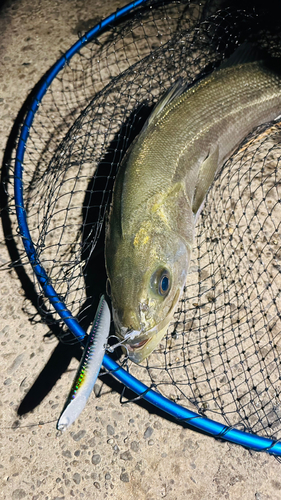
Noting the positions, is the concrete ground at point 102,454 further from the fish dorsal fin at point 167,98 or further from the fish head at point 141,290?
the fish dorsal fin at point 167,98

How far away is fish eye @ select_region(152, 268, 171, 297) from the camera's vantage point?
2.13 meters

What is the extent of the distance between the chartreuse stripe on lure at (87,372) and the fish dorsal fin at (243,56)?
2.05m

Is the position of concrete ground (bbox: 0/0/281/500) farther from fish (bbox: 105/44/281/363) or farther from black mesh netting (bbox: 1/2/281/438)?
fish (bbox: 105/44/281/363)

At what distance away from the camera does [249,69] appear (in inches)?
114

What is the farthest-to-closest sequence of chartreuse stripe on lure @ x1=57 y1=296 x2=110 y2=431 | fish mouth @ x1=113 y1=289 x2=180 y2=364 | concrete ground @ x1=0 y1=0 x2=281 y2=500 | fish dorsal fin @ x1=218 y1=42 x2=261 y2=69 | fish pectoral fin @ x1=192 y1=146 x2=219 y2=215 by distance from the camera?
fish dorsal fin @ x1=218 y1=42 x2=261 y2=69
fish pectoral fin @ x1=192 y1=146 x2=219 y2=215
concrete ground @ x1=0 y1=0 x2=281 y2=500
fish mouth @ x1=113 y1=289 x2=180 y2=364
chartreuse stripe on lure @ x1=57 y1=296 x2=110 y2=431

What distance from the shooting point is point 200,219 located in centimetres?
303

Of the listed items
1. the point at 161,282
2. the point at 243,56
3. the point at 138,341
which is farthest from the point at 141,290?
the point at 243,56

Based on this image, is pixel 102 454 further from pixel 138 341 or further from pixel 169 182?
pixel 169 182

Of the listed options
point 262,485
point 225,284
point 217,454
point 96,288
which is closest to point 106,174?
point 96,288

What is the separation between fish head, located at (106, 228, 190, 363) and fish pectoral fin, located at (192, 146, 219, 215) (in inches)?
18.3

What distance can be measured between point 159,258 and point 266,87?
1598 millimetres

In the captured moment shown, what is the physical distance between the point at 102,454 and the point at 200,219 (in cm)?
171

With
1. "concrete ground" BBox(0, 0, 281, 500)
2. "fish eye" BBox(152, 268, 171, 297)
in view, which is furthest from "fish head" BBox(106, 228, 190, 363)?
"concrete ground" BBox(0, 0, 281, 500)

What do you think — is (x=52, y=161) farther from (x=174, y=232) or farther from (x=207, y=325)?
(x=207, y=325)
